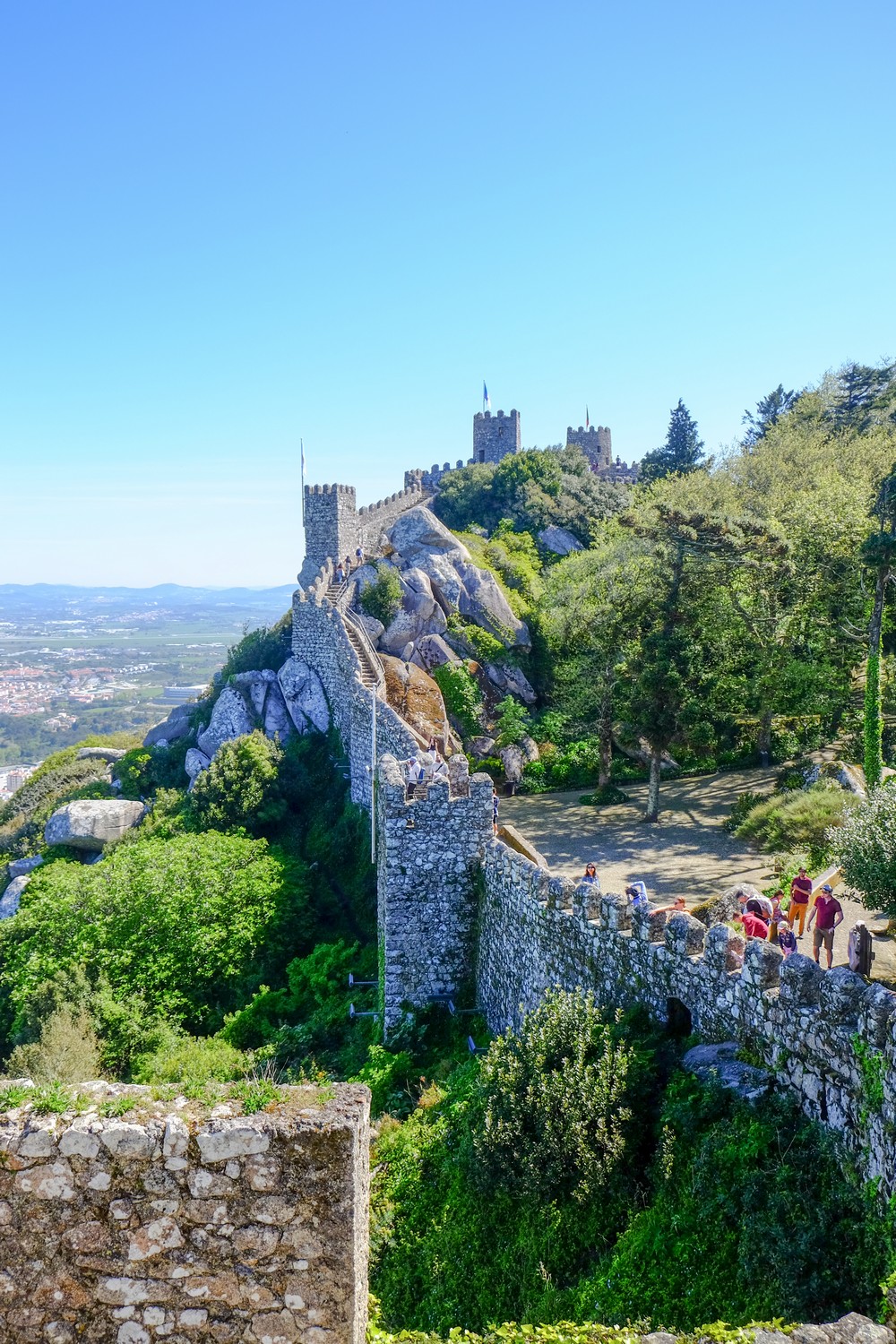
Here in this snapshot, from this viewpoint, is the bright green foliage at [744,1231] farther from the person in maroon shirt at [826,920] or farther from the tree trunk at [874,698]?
the tree trunk at [874,698]

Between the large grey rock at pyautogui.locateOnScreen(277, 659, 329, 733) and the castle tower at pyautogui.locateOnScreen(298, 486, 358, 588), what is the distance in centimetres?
942

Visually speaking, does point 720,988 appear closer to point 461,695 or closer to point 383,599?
point 461,695

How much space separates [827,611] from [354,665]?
43.0 feet

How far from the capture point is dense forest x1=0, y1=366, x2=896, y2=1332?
725 cm

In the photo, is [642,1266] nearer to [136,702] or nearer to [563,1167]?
[563,1167]

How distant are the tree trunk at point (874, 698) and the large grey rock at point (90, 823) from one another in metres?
21.5

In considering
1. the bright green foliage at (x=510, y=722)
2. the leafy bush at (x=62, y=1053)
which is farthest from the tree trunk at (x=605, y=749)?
the leafy bush at (x=62, y=1053)

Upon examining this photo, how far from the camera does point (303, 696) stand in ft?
101

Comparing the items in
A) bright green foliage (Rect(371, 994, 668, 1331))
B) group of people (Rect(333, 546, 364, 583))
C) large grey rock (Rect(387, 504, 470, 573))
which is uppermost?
large grey rock (Rect(387, 504, 470, 573))

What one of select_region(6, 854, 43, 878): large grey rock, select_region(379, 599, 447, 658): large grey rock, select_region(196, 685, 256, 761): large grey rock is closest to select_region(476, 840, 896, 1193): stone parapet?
select_region(379, 599, 447, 658): large grey rock

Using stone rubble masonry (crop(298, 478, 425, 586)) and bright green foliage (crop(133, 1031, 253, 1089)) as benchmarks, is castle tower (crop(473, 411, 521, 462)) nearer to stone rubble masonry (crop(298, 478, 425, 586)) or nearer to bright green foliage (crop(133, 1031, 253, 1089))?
stone rubble masonry (crop(298, 478, 425, 586))

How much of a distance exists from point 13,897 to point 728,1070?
78.3 ft

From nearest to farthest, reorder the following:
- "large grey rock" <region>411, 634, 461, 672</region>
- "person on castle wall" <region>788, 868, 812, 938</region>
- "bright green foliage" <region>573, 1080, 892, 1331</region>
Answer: "bright green foliage" <region>573, 1080, 892, 1331</region>, "person on castle wall" <region>788, 868, 812, 938</region>, "large grey rock" <region>411, 634, 461, 672</region>

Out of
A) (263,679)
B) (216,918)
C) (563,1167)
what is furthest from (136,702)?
(563,1167)
